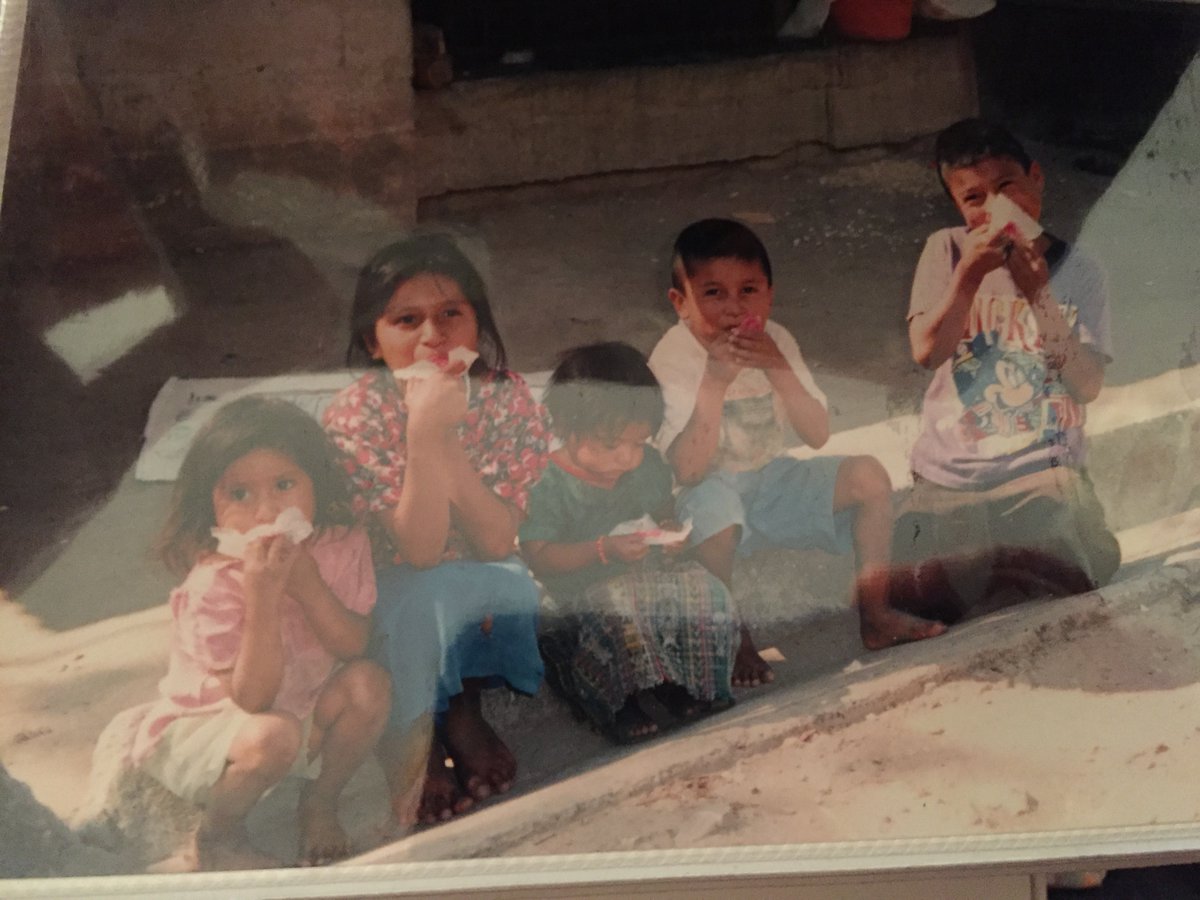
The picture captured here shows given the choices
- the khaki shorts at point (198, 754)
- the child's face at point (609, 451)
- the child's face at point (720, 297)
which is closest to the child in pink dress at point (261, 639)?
the khaki shorts at point (198, 754)

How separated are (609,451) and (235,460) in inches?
22.3

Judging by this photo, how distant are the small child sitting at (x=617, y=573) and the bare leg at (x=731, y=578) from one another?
16 mm

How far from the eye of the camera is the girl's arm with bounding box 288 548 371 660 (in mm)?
1842

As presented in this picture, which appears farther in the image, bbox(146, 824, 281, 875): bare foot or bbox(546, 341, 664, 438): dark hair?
bbox(546, 341, 664, 438): dark hair

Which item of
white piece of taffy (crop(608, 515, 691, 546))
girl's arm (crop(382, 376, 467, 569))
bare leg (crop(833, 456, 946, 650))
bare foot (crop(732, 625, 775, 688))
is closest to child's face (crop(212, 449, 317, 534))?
girl's arm (crop(382, 376, 467, 569))

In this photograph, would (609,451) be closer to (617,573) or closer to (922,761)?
(617,573)

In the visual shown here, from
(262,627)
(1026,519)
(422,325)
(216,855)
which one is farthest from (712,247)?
(216,855)

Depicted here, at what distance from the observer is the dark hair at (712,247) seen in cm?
199

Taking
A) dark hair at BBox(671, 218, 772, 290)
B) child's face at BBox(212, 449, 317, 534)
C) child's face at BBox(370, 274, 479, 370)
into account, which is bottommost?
child's face at BBox(212, 449, 317, 534)

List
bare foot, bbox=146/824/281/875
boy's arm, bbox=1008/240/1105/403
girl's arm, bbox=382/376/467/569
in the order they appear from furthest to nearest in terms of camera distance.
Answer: boy's arm, bbox=1008/240/1105/403, girl's arm, bbox=382/376/467/569, bare foot, bbox=146/824/281/875

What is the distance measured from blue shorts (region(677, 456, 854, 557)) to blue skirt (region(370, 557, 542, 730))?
1.00ft

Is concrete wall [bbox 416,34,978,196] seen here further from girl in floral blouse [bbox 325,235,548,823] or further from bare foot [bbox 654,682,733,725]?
bare foot [bbox 654,682,733,725]

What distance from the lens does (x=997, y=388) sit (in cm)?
208

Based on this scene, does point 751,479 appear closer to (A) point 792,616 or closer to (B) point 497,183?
(A) point 792,616
